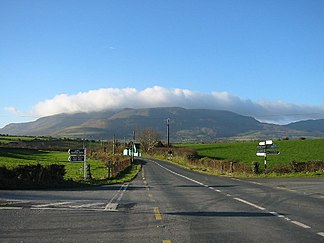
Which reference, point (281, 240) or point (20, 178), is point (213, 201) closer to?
point (281, 240)

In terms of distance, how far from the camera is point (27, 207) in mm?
14484

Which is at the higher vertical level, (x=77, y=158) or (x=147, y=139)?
(x=147, y=139)

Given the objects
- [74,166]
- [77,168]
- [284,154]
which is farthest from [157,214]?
[284,154]

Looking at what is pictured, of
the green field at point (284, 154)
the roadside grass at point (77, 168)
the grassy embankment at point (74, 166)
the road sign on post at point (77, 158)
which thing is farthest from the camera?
the green field at point (284, 154)

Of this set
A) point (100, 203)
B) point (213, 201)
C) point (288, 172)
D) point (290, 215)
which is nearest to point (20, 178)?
point (100, 203)

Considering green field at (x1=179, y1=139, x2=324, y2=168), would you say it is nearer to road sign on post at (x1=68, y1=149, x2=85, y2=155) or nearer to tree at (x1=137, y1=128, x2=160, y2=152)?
road sign on post at (x1=68, y1=149, x2=85, y2=155)

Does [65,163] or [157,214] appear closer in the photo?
[157,214]

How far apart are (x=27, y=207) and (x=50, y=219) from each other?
2.88 m

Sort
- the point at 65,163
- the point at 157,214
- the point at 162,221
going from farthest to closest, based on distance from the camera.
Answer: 1. the point at 65,163
2. the point at 157,214
3. the point at 162,221

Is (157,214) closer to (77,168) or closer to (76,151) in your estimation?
(76,151)

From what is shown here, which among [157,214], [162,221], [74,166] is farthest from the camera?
[74,166]

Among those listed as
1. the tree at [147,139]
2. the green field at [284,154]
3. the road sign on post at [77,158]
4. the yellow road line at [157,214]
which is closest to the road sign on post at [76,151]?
the road sign on post at [77,158]

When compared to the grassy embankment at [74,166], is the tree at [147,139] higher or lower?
higher

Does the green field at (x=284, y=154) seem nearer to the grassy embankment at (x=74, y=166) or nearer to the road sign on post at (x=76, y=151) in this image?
the grassy embankment at (x=74, y=166)
